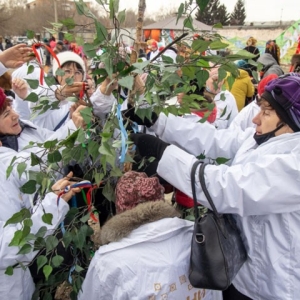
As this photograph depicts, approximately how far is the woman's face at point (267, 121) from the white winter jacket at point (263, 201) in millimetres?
77

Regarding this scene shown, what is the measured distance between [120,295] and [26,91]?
172 cm

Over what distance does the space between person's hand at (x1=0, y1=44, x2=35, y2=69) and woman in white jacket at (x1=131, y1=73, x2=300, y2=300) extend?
883mm

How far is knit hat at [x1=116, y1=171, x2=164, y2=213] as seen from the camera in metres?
1.39

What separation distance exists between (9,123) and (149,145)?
32.5 inches

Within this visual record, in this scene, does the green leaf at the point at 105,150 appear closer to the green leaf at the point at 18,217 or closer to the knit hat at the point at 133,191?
the knit hat at the point at 133,191

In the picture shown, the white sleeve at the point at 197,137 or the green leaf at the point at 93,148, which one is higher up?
the green leaf at the point at 93,148

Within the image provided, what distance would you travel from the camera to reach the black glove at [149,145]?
1.58 m

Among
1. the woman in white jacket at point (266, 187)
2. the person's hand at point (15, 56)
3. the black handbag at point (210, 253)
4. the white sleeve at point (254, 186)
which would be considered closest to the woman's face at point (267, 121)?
the woman in white jacket at point (266, 187)

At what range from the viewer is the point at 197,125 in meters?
1.94

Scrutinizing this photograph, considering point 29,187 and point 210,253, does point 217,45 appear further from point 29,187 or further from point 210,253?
point 29,187

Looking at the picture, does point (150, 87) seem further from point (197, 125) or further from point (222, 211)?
point (197, 125)

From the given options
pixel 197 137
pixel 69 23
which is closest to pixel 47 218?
pixel 69 23

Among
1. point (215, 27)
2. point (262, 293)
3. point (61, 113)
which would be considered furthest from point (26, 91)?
point (262, 293)

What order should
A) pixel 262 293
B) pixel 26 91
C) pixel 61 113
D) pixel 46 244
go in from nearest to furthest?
pixel 46 244, pixel 262 293, pixel 26 91, pixel 61 113
